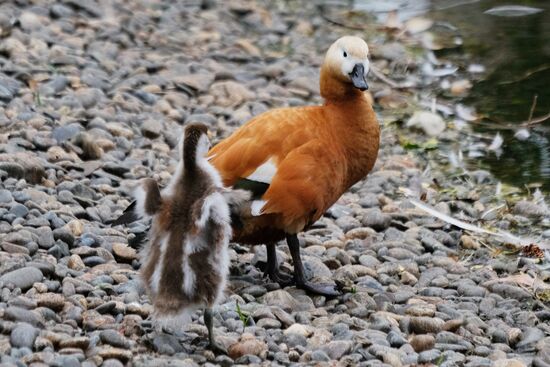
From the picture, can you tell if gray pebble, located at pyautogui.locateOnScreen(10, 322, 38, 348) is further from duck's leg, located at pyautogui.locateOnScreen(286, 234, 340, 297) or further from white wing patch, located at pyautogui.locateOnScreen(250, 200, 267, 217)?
duck's leg, located at pyautogui.locateOnScreen(286, 234, 340, 297)

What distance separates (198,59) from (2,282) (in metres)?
5.79

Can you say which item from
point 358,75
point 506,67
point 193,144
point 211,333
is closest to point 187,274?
point 211,333

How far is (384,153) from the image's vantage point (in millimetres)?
9078

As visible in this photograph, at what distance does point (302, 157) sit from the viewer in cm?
576

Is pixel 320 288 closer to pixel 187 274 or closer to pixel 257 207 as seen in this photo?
pixel 257 207

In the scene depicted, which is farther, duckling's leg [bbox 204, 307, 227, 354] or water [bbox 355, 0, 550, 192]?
water [bbox 355, 0, 550, 192]

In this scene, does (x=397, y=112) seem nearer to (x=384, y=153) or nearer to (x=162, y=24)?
(x=384, y=153)

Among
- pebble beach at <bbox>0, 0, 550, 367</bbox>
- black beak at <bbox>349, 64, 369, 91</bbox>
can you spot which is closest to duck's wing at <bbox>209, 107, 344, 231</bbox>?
black beak at <bbox>349, 64, 369, 91</bbox>

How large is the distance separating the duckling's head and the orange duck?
64cm

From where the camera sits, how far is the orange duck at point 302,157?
5699mm

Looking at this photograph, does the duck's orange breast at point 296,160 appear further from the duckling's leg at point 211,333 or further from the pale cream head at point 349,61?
the duckling's leg at point 211,333

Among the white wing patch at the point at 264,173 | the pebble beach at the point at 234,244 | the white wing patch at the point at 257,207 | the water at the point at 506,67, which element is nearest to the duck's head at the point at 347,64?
the white wing patch at the point at 264,173

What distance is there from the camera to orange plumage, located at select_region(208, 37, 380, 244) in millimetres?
5699

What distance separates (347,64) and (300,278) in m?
1.28
